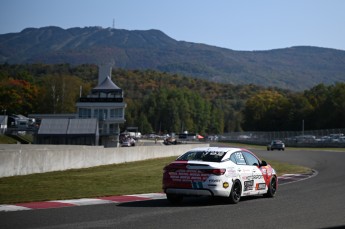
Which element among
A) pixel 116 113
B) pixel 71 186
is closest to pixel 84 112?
pixel 116 113

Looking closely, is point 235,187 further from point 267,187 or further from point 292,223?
point 292,223

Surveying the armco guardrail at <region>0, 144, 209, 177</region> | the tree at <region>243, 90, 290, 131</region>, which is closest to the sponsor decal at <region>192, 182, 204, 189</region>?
the armco guardrail at <region>0, 144, 209, 177</region>

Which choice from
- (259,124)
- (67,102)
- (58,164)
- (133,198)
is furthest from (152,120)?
(133,198)

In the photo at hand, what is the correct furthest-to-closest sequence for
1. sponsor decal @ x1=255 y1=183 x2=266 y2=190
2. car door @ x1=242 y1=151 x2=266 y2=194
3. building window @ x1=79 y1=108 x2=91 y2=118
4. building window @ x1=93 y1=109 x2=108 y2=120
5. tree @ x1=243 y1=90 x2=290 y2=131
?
1. tree @ x1=243 y1=90 x2=290 y2=131
2. building window @ x1=79 y1=108 x2=91 y2=118
3. building window @ x1=93 y1=109 x2=108 y2=120
4. sponsor decal @ x1=255 y1=183 x2=266 y2=190
5. car door @ x1=242 y1=151 x2=266 y2=194

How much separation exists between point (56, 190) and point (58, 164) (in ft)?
29.1

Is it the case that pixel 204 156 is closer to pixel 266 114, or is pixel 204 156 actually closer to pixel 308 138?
pixel 308 138

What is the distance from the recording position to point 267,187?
16031 millimetres

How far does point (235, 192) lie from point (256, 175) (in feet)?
4.21

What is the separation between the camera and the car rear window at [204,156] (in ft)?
46.8

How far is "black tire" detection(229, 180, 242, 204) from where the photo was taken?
1406 cm

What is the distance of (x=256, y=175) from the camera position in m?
15.3

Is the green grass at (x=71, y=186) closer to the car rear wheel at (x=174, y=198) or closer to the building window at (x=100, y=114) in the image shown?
the car rear wheel at (x=174, y=198)

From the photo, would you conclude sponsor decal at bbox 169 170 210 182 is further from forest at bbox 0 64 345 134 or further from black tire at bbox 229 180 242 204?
forest at bbox 0 64 345 134

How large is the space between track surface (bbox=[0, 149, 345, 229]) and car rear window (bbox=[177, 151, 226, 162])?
1108 millimetres
